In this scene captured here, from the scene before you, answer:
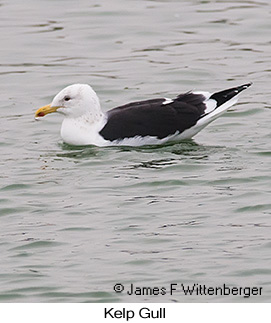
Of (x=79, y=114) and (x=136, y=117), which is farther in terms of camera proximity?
(x=79, y=114)

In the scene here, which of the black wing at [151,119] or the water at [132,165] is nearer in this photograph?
the water at [132,165]

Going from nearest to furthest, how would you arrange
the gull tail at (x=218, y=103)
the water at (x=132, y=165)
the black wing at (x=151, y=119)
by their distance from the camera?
1. the water at (x=132, y=165)
2. the black wing at (x=151, y=119)
3. the gull tail at (x=218, y=103)

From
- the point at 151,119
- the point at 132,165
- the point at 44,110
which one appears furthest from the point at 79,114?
the point at 132,165

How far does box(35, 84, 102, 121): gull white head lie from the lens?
14.1 metres

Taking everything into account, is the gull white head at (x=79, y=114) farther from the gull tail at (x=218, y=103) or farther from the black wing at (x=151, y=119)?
the gull tail at (x=218, y=103)

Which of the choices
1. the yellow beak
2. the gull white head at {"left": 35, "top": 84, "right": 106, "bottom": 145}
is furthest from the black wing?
the yellow beak

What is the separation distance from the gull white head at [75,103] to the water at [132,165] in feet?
1.37

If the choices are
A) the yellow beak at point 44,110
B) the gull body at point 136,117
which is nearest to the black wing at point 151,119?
the gull body at point 136,117

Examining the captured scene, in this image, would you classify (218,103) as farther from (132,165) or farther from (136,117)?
(132,165)

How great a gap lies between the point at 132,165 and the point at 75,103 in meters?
1.39

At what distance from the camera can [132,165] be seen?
43.2 feet

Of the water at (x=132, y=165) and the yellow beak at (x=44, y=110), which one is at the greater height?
the yellow beak at (x=44, y=110)

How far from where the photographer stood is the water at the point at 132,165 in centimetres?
1015

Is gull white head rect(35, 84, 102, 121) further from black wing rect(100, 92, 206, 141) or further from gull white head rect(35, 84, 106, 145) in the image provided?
black wing rect(100, 92, 206, 141)
